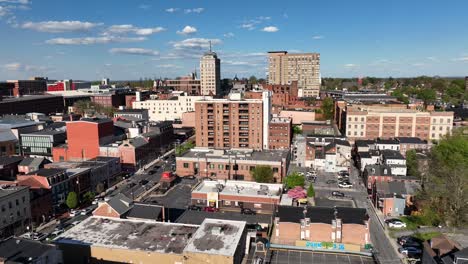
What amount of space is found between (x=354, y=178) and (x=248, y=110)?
25.1m

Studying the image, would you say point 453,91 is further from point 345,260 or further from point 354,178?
point 345,260

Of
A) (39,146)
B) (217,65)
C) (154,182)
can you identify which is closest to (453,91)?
(217,65)

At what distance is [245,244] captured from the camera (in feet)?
118

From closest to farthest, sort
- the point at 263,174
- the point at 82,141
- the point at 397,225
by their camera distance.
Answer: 1. the point at 397,225
2. the point at 263,174
3. the point at 82,141

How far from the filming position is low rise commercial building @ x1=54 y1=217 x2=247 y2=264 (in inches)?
1163

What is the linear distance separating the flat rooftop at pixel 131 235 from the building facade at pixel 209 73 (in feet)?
433

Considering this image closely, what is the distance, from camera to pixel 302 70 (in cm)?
17350

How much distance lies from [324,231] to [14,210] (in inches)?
1433

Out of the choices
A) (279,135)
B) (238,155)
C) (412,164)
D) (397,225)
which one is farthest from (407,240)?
(279,135)

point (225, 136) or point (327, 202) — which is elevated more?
point (225, 136)

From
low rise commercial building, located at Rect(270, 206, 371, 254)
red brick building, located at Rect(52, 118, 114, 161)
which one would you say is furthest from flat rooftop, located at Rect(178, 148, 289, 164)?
low rise commercial building, located at Rect(270, 206, 371, 254)

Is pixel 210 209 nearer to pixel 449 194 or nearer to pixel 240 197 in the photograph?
pixel 240 197

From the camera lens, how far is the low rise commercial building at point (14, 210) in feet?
131

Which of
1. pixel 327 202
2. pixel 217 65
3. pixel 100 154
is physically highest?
pixel 217 65
